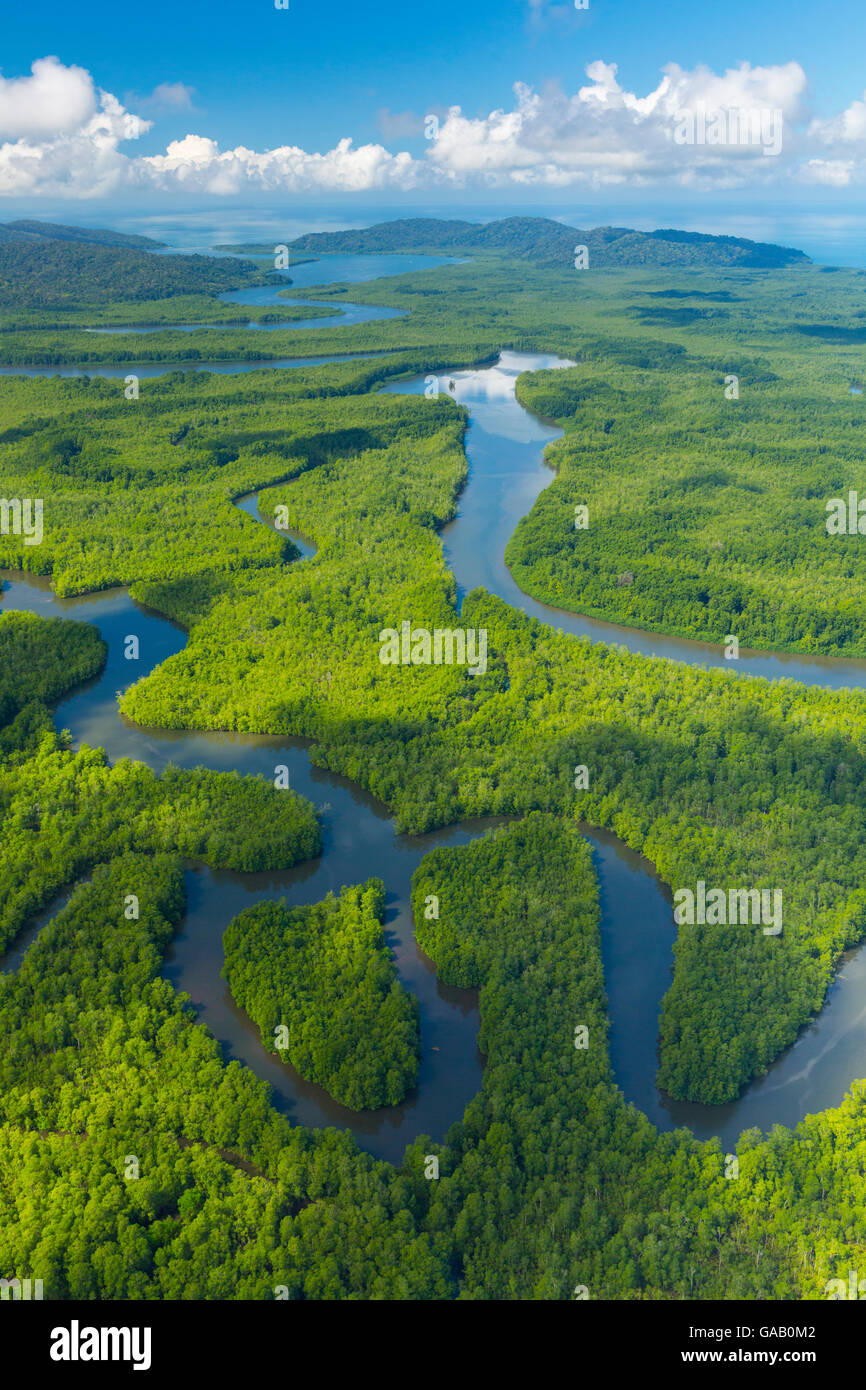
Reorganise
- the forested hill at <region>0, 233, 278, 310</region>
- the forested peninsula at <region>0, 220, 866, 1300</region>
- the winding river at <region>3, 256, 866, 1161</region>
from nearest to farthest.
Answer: the forested peninsula at <region>0, 220, 866, 1300</region>, the winding river at <region>3, 256, 866, 1161</region>, the forested hill at <region>0, 233, 278, 310</region>

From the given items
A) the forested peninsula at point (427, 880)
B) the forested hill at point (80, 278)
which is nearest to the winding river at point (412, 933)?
the forested peninsula at point (427, 880)

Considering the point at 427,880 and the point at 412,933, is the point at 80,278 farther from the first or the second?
the point at 412,933

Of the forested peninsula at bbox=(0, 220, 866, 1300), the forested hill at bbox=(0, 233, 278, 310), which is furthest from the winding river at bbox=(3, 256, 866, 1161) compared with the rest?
the forested hill at bbox=(0, 233, 278, 310)

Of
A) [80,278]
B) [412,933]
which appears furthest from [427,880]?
[80,278]

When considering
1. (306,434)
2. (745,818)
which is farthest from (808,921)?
(306,434)

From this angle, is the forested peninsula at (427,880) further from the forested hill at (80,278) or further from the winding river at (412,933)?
the forested hill at (80,278)

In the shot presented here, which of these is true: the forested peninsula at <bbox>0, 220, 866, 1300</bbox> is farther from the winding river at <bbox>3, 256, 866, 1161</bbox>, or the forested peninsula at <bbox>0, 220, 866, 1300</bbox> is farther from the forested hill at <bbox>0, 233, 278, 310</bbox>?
the forested hill at <bbox>0, 233, 278, 310</bbox>
